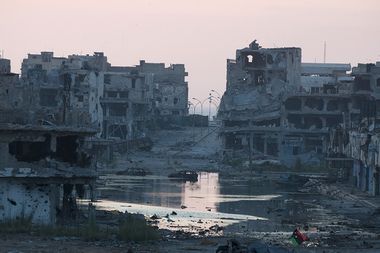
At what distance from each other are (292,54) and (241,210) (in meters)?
55.8


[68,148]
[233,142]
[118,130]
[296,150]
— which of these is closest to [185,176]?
[296,150]

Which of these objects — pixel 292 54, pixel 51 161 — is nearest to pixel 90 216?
pixel 51 161

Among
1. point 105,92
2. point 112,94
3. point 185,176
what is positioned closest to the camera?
point 185,176

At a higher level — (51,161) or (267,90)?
(267,90)

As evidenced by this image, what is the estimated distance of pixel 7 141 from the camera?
40.7 meters

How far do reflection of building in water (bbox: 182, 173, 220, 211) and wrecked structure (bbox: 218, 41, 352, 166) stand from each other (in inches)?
500

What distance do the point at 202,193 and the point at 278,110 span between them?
3612 cm

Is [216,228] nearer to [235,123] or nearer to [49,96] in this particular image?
[49,96]

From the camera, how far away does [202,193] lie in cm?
6341

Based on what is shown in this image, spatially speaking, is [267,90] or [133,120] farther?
[133,120]

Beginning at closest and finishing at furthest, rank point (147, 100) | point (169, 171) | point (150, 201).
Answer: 1. point (150, 201)
2. point (169, 171)
3. point (147, 100)

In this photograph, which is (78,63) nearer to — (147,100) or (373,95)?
(147,100)

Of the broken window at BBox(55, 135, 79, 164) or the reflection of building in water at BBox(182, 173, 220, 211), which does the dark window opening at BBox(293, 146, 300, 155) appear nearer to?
the reflection of building in water at BBox(182, 173, 220, 211)

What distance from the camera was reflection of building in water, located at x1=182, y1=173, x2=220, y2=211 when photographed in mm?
55125
